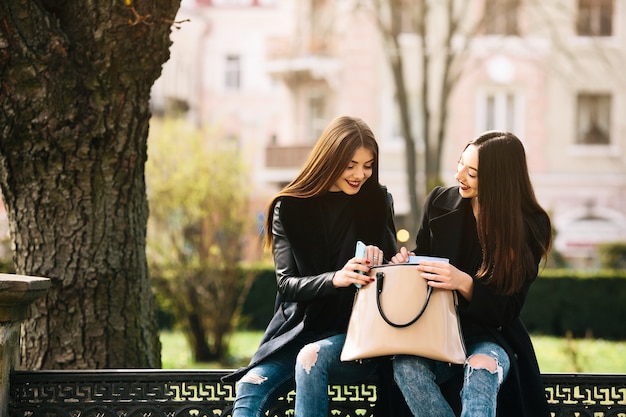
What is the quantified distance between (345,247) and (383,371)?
0.57 metres

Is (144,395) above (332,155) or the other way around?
the other way around

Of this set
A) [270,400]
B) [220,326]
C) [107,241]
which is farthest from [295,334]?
[220,326]

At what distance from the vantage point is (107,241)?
15.5 feet

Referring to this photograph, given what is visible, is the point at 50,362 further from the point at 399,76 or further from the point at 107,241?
the point at 399,76

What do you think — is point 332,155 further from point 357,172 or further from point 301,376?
point 301,376

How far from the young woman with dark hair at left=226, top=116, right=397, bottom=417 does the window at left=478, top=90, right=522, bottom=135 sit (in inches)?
836

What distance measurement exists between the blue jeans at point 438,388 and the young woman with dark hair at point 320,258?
32 centimetres

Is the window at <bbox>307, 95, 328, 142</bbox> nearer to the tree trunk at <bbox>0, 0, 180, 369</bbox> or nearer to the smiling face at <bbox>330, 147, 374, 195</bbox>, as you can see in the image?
the tree trunk at <bbox>0, 0, 180, 369</bbox>

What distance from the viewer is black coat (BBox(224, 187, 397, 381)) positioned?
154 inches

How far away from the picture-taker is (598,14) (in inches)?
985

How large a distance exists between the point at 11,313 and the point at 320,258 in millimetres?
1328

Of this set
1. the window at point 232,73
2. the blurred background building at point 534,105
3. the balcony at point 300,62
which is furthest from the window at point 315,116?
the window at point 232,73

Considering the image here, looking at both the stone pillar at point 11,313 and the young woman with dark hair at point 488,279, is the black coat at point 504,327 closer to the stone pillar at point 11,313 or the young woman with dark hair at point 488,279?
A: the young woman with dark hair at point 488,279

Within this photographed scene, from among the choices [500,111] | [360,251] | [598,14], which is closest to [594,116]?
[500,111]
